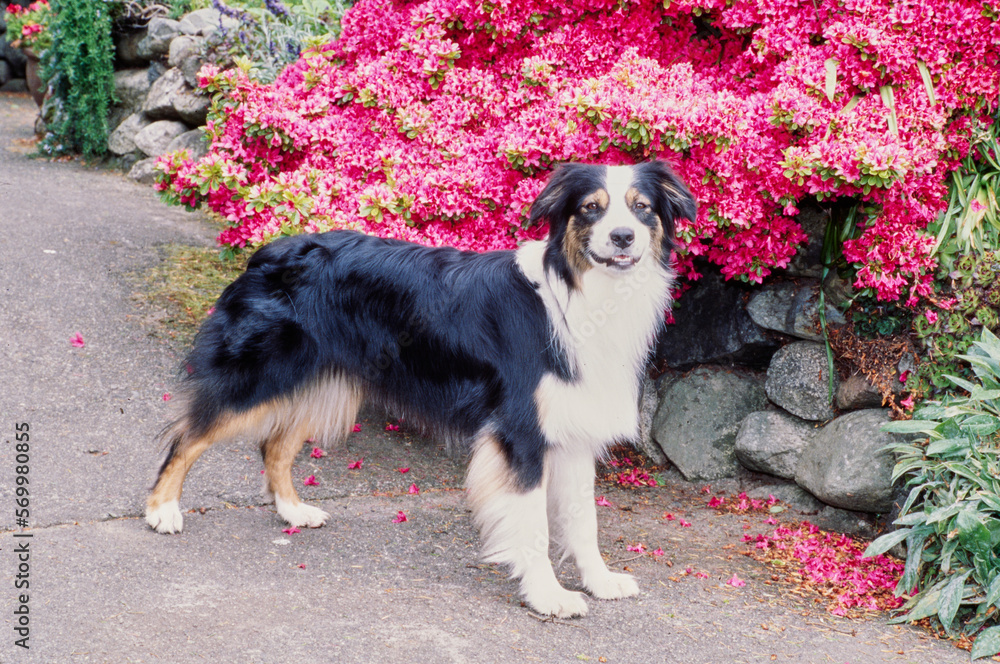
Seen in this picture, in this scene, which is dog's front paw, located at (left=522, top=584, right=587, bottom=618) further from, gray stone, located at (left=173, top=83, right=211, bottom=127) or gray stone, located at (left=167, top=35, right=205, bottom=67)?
gray stone, located at (left=167, top=35, right=205, bottom=67)

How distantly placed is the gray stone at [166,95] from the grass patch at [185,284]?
7.43 feet

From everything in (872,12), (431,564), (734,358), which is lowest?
(431,564)

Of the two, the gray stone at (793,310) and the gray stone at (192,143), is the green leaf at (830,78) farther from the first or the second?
the gray stone at (192,143)

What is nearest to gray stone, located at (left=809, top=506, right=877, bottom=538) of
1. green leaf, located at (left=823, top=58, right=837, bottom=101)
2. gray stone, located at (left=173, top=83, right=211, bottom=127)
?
green leaf, located at (left=823, top=58, right=837, bottom=101)

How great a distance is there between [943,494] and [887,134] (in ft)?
5.06

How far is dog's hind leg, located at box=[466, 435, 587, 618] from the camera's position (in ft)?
11.3

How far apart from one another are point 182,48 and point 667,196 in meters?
6.38

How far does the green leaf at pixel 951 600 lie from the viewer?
3369 millimetres

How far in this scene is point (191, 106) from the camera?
326 inches

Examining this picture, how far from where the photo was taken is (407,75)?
5.04 m

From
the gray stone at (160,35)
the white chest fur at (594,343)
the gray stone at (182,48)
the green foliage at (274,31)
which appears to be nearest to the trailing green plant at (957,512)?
the white chest fur at (594,343)

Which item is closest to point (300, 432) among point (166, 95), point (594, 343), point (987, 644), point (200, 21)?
point (594, 343)

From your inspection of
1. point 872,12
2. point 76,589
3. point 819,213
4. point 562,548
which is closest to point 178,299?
point 76,589

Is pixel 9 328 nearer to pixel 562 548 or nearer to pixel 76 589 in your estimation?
pixel 76 589
